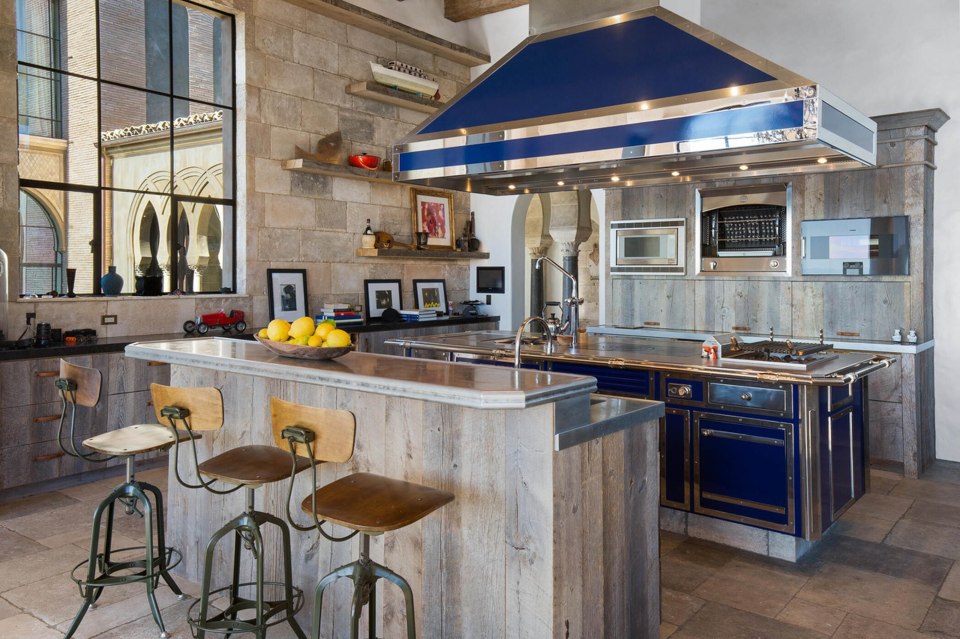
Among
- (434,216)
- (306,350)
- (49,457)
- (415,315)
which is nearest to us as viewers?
(306,350)

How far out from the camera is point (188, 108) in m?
6.12

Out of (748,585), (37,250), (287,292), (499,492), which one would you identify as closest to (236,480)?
(499,492)

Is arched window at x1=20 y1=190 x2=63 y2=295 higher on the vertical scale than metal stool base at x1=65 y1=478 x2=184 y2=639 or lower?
higher

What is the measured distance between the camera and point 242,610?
9.90 ft

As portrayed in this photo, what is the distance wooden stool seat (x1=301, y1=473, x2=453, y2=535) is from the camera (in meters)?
2.12

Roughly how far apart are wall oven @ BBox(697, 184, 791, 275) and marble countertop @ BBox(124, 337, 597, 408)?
4.04m

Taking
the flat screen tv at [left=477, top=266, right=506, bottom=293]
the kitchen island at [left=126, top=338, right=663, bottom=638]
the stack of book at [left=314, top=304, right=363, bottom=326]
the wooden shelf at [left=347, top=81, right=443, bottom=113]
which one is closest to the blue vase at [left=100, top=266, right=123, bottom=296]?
the stack of book at [left=314, top=304, right=363, bottom=326]

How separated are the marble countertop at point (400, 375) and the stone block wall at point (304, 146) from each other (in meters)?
2.63

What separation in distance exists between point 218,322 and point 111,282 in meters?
0.78

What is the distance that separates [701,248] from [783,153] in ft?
9.70

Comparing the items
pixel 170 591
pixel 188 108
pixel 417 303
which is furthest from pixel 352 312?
pixel 170 591

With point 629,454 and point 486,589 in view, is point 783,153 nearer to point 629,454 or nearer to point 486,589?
point 629,454

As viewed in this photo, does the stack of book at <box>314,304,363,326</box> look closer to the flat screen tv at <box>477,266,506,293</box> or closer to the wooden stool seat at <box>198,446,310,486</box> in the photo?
the flat screen tv at <box>477,266,506,293</box>

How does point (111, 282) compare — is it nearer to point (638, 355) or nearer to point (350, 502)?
point (638, 355)
